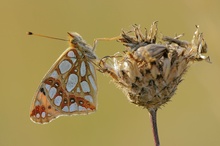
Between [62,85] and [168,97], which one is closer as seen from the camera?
[168,97]

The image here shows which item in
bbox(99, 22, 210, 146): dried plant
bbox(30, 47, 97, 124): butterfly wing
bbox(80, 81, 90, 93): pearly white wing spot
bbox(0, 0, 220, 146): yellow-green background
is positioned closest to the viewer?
bbox(99, 22, 210, 146): dried plant

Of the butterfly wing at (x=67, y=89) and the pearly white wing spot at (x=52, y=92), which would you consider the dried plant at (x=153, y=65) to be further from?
the pearly white wing spot at (x=52, y=92)

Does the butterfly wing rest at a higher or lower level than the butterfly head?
lower

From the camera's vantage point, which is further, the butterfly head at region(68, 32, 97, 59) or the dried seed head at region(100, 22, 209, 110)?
the butterfly head at region(68, 32, 97, 59)

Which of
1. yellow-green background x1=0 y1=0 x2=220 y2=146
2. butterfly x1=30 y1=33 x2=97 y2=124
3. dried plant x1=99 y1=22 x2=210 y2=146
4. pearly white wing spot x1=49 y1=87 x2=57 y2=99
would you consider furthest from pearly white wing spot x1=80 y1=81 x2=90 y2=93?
yellow-green background x1=0 y1=0 x2=220 y2=146

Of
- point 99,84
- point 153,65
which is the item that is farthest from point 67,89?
point 99,84

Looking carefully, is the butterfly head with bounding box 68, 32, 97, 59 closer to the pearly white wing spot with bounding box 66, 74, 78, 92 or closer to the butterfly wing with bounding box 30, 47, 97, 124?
the butterfly wing with bounding box 30, 47, 97, 124

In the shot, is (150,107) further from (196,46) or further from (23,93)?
(23,93)

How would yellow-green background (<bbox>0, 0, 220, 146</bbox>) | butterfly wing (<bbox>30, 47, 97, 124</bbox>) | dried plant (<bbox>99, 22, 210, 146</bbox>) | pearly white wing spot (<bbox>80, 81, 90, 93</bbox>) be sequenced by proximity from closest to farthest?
1. dried plant (<bbox>99, 22, 210, 146</bbox>)
2. butterfly wing (<bbox>30, 47, 97, 124</bbox>)
3. pearly white wing spot (<bbox>80, 81, 90, 93</bbox>)
4. yellow-green background (<bbox>0, 0, 220, 146</bbox>)

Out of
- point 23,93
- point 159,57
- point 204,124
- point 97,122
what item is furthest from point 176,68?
point 23,93

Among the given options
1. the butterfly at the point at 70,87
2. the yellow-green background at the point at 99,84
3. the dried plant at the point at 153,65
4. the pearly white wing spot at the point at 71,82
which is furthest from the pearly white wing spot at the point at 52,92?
the yellow-green background at the point at 99,84
